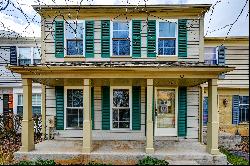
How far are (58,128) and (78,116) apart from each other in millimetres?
1022

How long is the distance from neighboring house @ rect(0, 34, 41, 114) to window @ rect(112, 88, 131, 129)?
635cm

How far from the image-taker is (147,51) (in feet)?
38.8

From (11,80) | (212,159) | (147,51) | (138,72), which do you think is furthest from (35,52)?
(212,159)

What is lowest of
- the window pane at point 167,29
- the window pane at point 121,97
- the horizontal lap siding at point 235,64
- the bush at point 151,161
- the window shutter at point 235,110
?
the bush at point 151,161

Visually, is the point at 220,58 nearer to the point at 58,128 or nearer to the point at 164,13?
the point at 164,13

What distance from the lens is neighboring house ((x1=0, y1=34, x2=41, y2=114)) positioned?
53.2 feet

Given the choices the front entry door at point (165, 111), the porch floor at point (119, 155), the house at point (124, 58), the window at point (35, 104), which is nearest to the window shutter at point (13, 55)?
the window at point (35, 104)

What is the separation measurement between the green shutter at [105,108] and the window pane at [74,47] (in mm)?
1966

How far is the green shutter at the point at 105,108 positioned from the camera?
1185 cm

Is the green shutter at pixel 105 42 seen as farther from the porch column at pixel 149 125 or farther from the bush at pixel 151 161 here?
the bush at pixel 151 161

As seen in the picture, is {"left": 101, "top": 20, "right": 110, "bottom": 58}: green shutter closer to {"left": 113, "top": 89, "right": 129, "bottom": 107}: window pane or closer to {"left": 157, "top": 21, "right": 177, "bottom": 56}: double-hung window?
{"left": 113, "top": 89, "right": 129, "bottom": 107}: window pane

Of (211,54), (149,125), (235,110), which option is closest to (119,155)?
(149,125)

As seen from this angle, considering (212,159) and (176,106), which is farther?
(176,106)

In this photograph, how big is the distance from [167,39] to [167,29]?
17.9 inches
